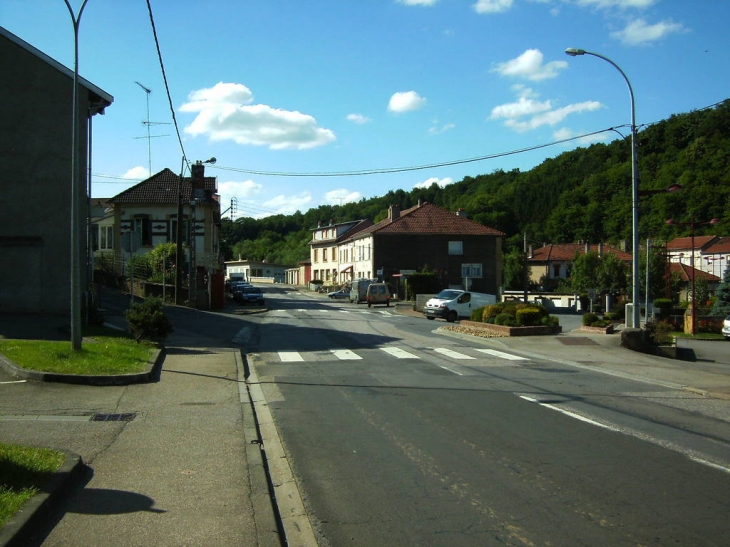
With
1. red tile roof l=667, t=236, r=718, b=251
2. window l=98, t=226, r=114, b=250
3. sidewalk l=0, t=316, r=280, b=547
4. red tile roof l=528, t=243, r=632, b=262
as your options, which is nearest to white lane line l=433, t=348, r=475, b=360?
sidewalk l=0, t=316, r=280, b=547

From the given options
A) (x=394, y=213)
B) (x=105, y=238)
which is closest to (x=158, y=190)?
(x=105, y=238)

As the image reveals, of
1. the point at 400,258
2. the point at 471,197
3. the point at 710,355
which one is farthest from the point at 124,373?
the point at 471,197

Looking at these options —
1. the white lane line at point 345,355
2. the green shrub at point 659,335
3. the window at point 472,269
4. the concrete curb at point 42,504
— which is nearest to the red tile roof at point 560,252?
the window at point 472,269

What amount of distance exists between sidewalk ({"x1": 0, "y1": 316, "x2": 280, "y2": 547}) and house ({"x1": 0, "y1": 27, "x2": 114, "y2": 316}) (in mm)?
12561

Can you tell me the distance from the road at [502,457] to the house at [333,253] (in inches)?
2563

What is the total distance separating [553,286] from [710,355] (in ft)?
243

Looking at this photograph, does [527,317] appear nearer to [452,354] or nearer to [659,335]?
[659,335]

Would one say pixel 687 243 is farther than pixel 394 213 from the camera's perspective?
Yes

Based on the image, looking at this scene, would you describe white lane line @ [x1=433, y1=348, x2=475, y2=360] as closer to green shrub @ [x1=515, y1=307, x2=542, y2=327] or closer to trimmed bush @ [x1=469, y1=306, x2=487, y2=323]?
green shrub @ [x1=515, y1=307, x2=542, y2=327]

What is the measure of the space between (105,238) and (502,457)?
55.4 m

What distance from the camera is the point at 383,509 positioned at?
5.57m

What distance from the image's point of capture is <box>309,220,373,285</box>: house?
81875 millimetres

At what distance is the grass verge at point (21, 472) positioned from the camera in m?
4.86

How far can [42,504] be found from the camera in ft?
16.2
